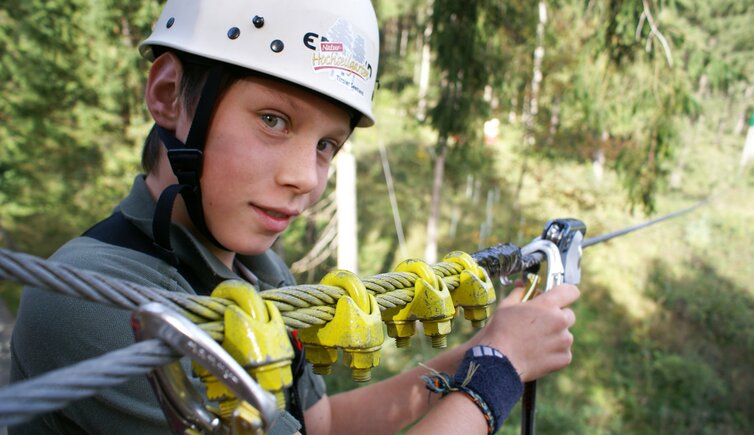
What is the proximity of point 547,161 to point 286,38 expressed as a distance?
38.2ft

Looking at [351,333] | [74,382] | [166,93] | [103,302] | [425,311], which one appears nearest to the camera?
[74,382]

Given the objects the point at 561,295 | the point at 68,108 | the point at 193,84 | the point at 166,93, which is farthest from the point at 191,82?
the point at 68,108

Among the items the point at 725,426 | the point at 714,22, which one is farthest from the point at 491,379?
the point at 714,22

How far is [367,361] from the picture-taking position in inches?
36.8

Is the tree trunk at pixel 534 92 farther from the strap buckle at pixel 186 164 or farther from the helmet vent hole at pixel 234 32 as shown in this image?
the strap buckle at pixel 186 164

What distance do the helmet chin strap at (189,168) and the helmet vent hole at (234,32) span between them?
0.12 meters

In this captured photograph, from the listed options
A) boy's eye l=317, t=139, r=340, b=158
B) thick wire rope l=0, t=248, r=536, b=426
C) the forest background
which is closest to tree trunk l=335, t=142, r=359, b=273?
the forest background

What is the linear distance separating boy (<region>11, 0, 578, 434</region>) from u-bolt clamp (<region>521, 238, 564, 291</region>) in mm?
127

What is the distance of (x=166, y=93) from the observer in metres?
1.49

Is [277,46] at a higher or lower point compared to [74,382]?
higher

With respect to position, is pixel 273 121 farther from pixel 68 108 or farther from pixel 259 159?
pixel 68 108

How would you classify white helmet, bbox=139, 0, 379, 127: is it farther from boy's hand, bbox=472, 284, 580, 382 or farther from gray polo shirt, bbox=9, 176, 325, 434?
boy's hand, bbox=472, 284, 580, 382

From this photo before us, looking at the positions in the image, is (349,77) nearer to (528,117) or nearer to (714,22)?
(528,117)

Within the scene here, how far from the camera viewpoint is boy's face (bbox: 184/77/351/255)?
1.23 metres
